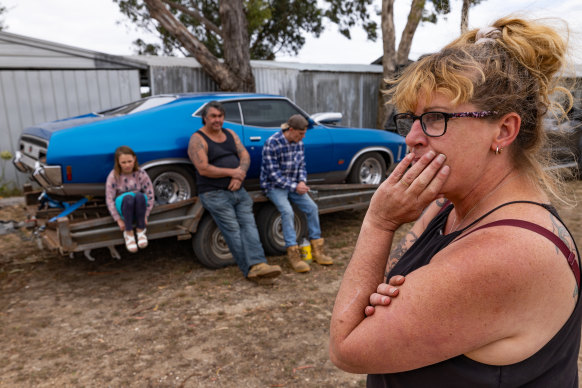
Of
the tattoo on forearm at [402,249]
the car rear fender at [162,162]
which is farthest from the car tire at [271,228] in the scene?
the tattoo on forearm at [402,249]

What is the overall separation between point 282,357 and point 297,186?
2.48 metres

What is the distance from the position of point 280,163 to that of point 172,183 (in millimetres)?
1410

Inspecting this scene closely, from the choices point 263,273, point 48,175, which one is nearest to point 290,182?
point 263,273

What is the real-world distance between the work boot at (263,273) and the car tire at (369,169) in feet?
9.39

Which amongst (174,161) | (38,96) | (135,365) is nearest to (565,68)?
(135,365)

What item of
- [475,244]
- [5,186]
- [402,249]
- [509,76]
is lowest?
[5,186]

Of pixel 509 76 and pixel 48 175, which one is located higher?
pixel 509 76

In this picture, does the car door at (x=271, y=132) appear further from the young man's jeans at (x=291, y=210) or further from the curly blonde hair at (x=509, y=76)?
the curly blonde hair at (x=509, y=76)

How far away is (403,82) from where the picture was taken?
1264 mm

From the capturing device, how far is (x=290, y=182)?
5488 mm

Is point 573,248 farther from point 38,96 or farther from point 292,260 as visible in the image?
point 38,96

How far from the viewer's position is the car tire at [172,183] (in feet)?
17.4

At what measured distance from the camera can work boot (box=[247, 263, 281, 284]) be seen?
481cm

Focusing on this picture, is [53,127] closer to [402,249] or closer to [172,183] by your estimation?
[172,183]
